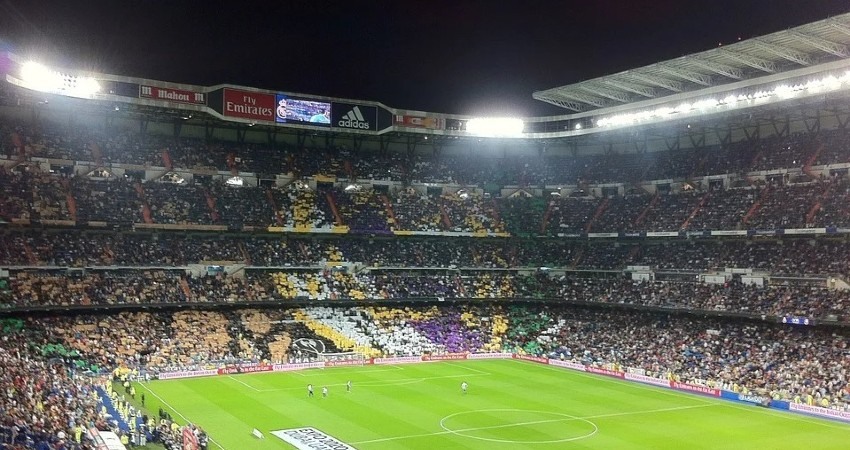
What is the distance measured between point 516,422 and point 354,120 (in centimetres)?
4259

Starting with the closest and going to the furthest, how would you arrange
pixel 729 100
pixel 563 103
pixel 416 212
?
pixel 729 100, pixel 563 103, pixel 416 212

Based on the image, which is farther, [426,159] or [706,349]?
[426,159]

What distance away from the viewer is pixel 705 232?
62.8 metres

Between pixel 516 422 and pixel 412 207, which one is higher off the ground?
pixel 412 207

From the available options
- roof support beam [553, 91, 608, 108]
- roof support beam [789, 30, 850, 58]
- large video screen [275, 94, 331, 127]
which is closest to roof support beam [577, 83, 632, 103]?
roof support beam [553, 91, 608, 108]

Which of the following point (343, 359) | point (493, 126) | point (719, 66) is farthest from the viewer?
point (493, 126)

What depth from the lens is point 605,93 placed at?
229 ft

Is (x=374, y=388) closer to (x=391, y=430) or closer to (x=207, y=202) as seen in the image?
(x=391, y=430)

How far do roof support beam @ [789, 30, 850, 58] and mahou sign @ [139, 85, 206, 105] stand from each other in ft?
162

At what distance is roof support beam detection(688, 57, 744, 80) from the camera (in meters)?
56.7

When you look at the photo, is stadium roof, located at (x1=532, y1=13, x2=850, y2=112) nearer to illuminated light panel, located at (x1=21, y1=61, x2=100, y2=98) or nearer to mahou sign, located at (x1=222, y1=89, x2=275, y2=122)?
mahou sign, located at (x1=222, y1=89, x2=275, y2=122)

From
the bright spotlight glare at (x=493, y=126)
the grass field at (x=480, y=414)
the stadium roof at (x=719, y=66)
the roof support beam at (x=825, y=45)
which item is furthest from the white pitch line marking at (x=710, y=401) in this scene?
the bright spotlight glare at (x=493, y=126)

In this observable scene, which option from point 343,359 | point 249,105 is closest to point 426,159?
point 249,105

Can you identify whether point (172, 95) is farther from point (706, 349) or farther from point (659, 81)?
point (706, 349)
